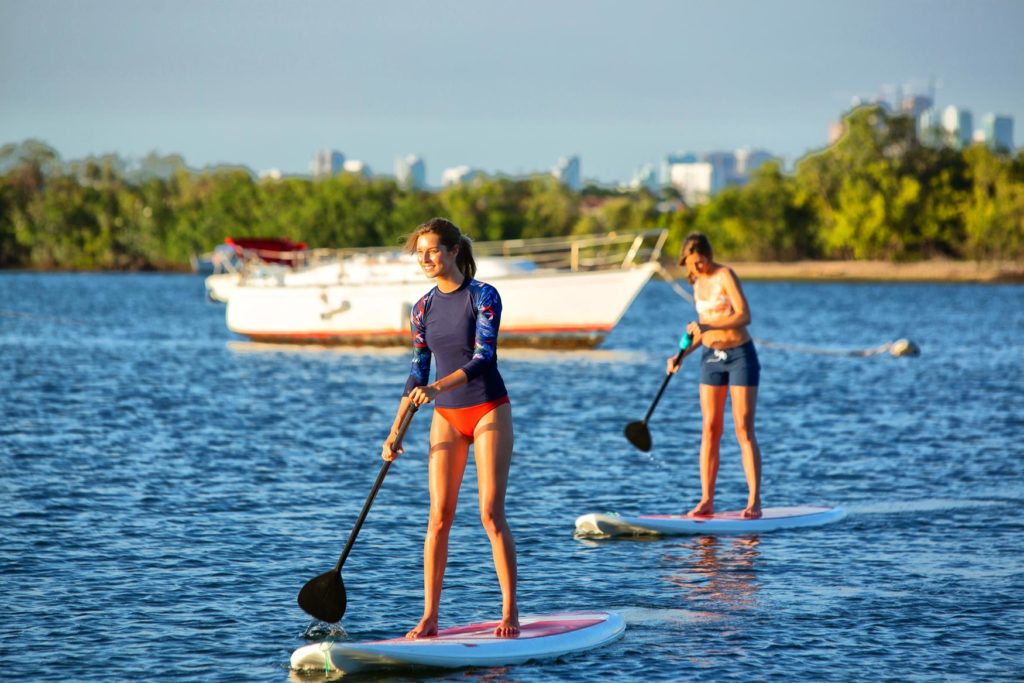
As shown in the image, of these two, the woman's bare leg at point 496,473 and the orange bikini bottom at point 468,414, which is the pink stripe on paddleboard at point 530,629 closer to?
the woman's bare leg at point 496,473

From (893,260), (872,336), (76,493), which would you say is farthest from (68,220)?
(76,493)

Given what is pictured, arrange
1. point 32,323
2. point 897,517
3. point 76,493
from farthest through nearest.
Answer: point 32,323 < point 76,493 < point 897,517

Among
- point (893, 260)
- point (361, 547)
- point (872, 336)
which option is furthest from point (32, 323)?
point (893, 260)

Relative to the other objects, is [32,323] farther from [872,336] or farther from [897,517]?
[897,517]

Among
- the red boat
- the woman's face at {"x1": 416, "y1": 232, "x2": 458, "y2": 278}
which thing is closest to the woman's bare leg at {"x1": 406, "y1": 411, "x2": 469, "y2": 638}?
the woman's face at {"x1": 416, "y1": 232, "x2": 458, "y2": 278}

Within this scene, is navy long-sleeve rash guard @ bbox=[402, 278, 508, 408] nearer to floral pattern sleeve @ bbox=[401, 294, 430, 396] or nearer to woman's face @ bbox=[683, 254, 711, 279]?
floral pattern sleeve @ bbox=[401, 294, 430, 396]

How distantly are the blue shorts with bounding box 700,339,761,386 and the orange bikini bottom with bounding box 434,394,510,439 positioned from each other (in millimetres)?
4280

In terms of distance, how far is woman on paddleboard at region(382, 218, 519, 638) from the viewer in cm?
826

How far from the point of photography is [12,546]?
12.3 m

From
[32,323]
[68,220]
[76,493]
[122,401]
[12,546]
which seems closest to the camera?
[12,546]

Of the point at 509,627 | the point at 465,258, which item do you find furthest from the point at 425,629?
the point at 465,258

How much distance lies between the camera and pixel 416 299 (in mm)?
37531

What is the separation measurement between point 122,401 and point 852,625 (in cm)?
1776

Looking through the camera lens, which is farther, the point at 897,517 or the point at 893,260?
the point at 893,260
